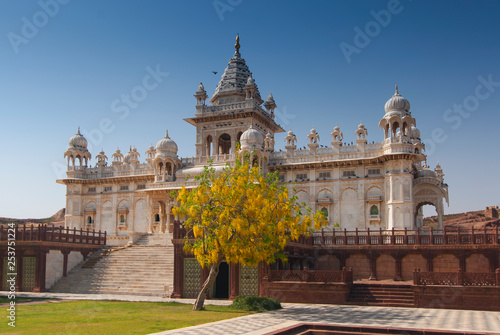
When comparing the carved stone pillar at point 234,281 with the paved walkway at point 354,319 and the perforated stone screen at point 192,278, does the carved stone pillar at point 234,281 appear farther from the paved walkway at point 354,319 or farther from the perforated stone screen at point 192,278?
the paved walkway at point 354,319

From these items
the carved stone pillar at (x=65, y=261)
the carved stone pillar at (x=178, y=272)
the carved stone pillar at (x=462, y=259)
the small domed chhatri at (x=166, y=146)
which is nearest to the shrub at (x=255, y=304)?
the carved stone pillar at (x=178, y=272)

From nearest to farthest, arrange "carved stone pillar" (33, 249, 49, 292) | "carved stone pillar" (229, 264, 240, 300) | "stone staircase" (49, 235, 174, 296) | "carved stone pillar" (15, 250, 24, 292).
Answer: "carved stone pillar" (229, 264, 240, 300), "stone staircase" (49, 235, 174, 296), "carved stone pillar" (33, 249, 49, 292), "carved stone pillar" (15, 250, 24, 292)

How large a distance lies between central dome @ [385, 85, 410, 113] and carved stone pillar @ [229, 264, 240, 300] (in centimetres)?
1940

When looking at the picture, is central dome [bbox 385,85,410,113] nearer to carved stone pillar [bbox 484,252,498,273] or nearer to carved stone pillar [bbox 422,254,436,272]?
carved stone pillar [bbox 422,254,436,272]

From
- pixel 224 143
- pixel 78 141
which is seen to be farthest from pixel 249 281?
pixel 78 141

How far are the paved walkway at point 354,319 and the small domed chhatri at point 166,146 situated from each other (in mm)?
24702

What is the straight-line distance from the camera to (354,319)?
17766 mm

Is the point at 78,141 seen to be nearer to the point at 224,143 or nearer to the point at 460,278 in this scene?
the point at 224,143

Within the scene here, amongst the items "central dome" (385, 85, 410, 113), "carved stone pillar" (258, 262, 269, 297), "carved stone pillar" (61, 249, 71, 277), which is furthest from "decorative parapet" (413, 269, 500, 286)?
"carved stone pillar" (61, 249, 71, 277)

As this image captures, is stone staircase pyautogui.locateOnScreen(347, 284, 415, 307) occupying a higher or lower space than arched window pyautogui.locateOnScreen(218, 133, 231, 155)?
lower

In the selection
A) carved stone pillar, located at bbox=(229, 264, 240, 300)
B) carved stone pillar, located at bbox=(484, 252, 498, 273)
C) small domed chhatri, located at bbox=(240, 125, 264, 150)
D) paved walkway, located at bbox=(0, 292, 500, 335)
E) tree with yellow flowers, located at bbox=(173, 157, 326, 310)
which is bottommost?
paved walkway, located at bbox=(0, 292, 500, 335)

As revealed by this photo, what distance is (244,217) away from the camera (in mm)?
21312

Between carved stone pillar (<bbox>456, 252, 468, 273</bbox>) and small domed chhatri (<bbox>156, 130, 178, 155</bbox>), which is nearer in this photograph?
carved stone pillar (<bbox>456, 252, 468, 273</bbox>)

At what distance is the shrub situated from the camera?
66.1ft
